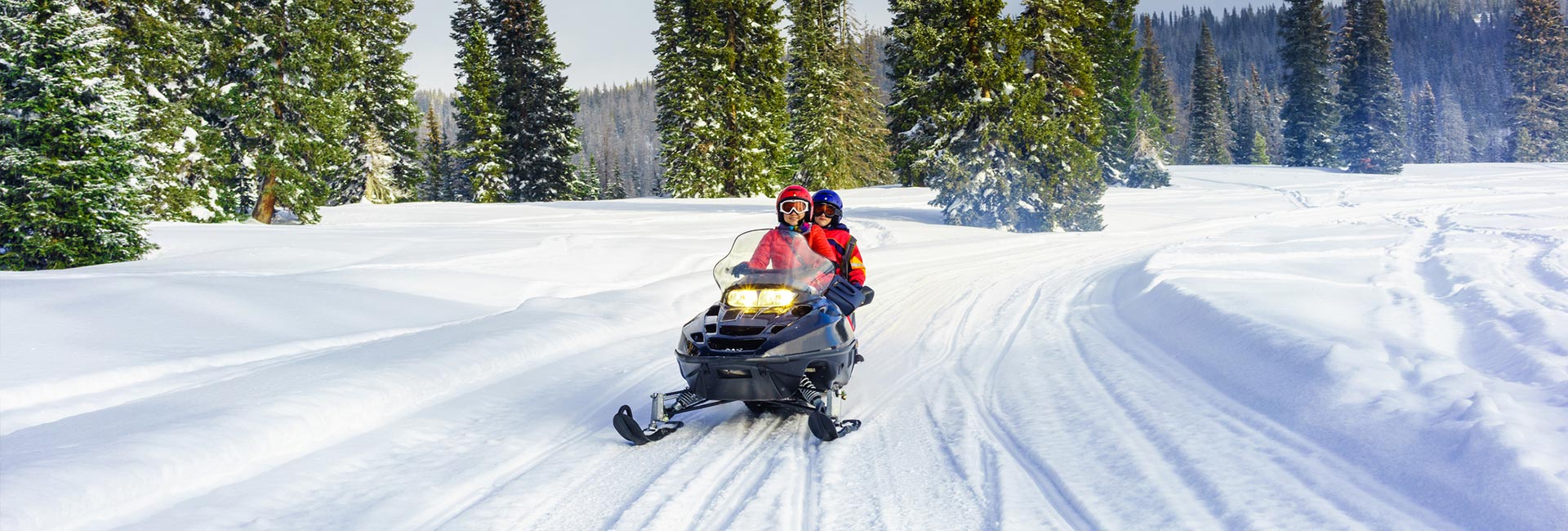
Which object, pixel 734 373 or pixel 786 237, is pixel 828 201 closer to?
pixel 786 237

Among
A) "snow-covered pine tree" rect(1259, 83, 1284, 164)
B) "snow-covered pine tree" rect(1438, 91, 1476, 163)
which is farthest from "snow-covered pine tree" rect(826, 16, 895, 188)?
"snow-covered pine tree" rect(1438, 91, 1476, 163)

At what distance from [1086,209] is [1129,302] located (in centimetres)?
1549

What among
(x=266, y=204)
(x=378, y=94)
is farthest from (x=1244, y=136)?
(x=266, y=204)

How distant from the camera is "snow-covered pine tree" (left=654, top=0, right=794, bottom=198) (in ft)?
117

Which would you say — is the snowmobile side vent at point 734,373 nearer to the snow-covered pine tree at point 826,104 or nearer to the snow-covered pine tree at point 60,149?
the snow-covered pine tree at point 60,149

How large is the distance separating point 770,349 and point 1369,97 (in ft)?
180

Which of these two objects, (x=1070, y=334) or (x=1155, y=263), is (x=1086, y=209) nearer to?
(x=1155, y=263)

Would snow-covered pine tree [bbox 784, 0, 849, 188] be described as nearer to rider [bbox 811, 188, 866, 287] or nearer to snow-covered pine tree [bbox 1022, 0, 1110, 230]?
snow-covered pine tree [bbox 1022, 0, 1110, 230]

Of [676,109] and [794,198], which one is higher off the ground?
[676,109]

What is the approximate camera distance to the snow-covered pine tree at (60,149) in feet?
40.5

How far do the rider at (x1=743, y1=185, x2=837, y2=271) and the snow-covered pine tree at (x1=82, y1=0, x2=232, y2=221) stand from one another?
59.5ft

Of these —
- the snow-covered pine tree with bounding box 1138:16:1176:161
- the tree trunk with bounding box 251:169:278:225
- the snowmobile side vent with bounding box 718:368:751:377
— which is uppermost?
the snow-covered pine tree with bounding box 1138:16:1176:161

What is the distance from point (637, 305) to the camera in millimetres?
11211

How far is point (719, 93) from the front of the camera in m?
36.1
